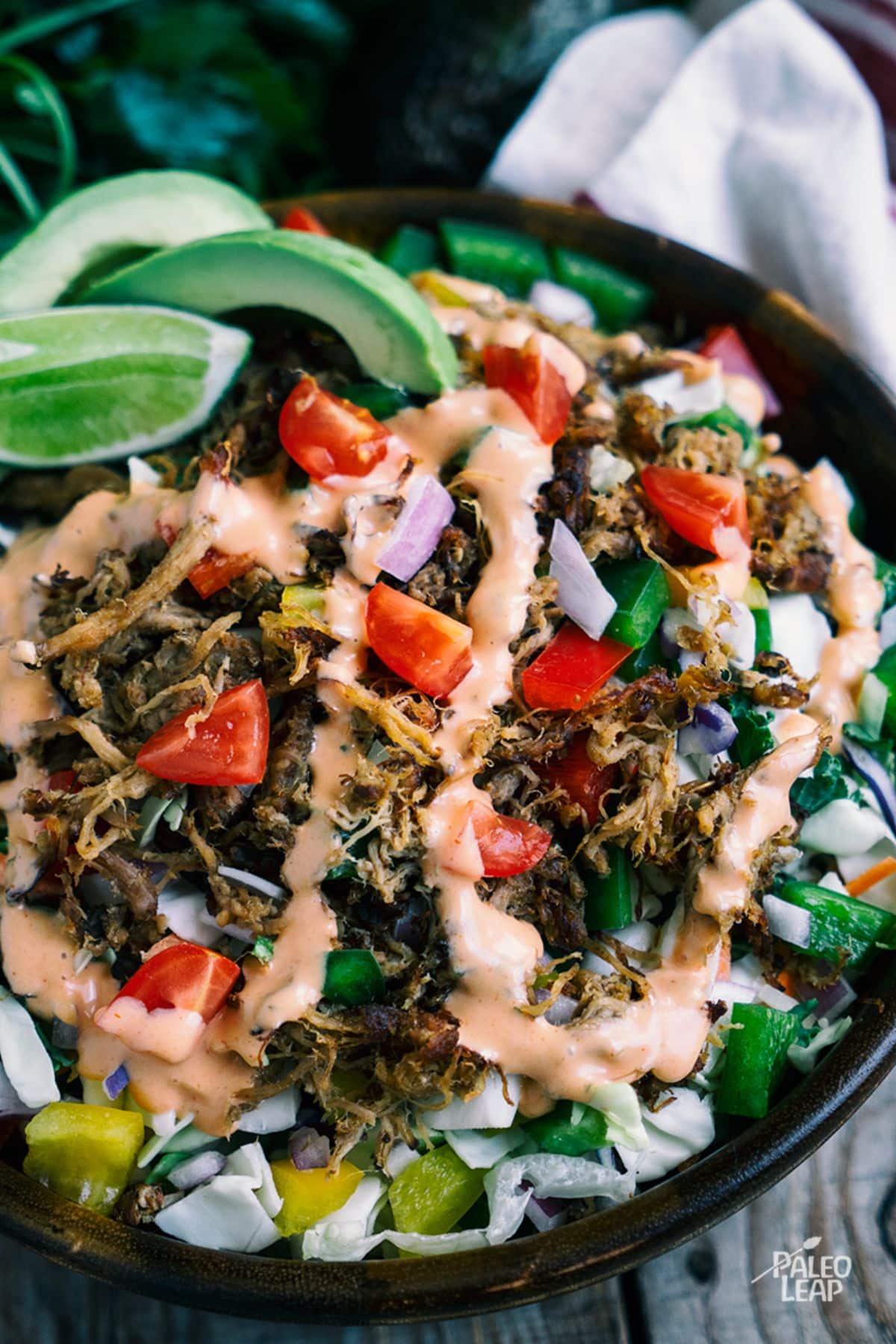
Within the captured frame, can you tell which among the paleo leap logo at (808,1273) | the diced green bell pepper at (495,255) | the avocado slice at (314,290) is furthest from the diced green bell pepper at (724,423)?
the paleo leap logo at (808,1273)

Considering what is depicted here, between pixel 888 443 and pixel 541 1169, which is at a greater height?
pixel 888 443

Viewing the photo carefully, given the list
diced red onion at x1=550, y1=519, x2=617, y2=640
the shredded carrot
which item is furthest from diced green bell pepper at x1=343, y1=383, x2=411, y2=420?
the shredded carrot

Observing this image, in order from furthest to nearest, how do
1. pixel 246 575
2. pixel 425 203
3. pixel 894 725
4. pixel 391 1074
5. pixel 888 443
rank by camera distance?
pixel 425 203 → pixel 888 443 → pixel 894 725 → pixel 246 575 → pixel 391 1074

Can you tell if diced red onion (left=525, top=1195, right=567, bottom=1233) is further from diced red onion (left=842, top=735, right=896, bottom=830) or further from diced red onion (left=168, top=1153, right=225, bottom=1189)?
diced red onion (left=842, top=735, right=896, bottom=830)

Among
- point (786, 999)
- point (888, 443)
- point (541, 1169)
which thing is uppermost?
point (888, 443)

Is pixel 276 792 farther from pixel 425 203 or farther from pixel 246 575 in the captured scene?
pixel 425 203

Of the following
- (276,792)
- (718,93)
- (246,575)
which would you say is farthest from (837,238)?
(276,792)

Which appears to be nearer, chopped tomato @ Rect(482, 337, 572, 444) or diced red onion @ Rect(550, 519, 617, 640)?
diced red onion @ Rect(550, 519, 617, 640)
